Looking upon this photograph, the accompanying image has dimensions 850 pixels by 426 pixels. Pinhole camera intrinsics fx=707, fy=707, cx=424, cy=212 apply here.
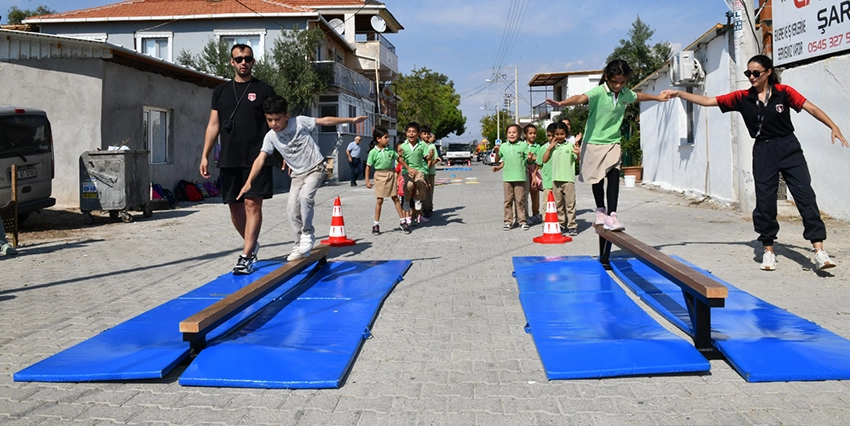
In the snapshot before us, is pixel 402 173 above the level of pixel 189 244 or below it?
above

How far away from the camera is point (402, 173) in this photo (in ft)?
40.2

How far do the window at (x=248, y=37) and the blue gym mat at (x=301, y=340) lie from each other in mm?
29722

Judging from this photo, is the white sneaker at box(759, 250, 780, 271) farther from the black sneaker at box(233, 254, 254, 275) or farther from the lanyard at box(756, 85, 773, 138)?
the black sneaker at box(233, 254, 254, 275)

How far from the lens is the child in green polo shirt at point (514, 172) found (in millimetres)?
11727

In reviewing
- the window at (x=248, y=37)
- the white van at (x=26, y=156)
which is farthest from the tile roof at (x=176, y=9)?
the white van at (x=26, y=156)

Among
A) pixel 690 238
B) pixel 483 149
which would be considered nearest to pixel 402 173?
pixel 690 238

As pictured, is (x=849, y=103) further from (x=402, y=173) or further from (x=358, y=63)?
(x=358, y=63)

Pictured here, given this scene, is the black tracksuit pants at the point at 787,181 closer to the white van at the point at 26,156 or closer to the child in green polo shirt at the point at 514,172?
the child in green polo shirt at the point at 514,172

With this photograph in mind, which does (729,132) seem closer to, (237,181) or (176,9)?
(237,181)

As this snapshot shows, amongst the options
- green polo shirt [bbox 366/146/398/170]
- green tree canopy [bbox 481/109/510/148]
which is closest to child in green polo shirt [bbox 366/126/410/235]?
green polo shirt [bbox 366/146/398/170]

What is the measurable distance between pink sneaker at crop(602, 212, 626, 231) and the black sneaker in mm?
3875

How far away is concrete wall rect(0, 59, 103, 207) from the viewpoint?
16.2 metres

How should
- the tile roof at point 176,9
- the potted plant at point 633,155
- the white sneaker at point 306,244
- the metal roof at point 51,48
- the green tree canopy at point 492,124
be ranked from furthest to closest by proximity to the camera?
the green tree canopy at point 492,124, the tile roof at point 176,9, the potted plant at point 633,155, the metal roof at point 51,48, the white sneaker at point 306,244

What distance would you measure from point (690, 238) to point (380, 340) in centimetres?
676
